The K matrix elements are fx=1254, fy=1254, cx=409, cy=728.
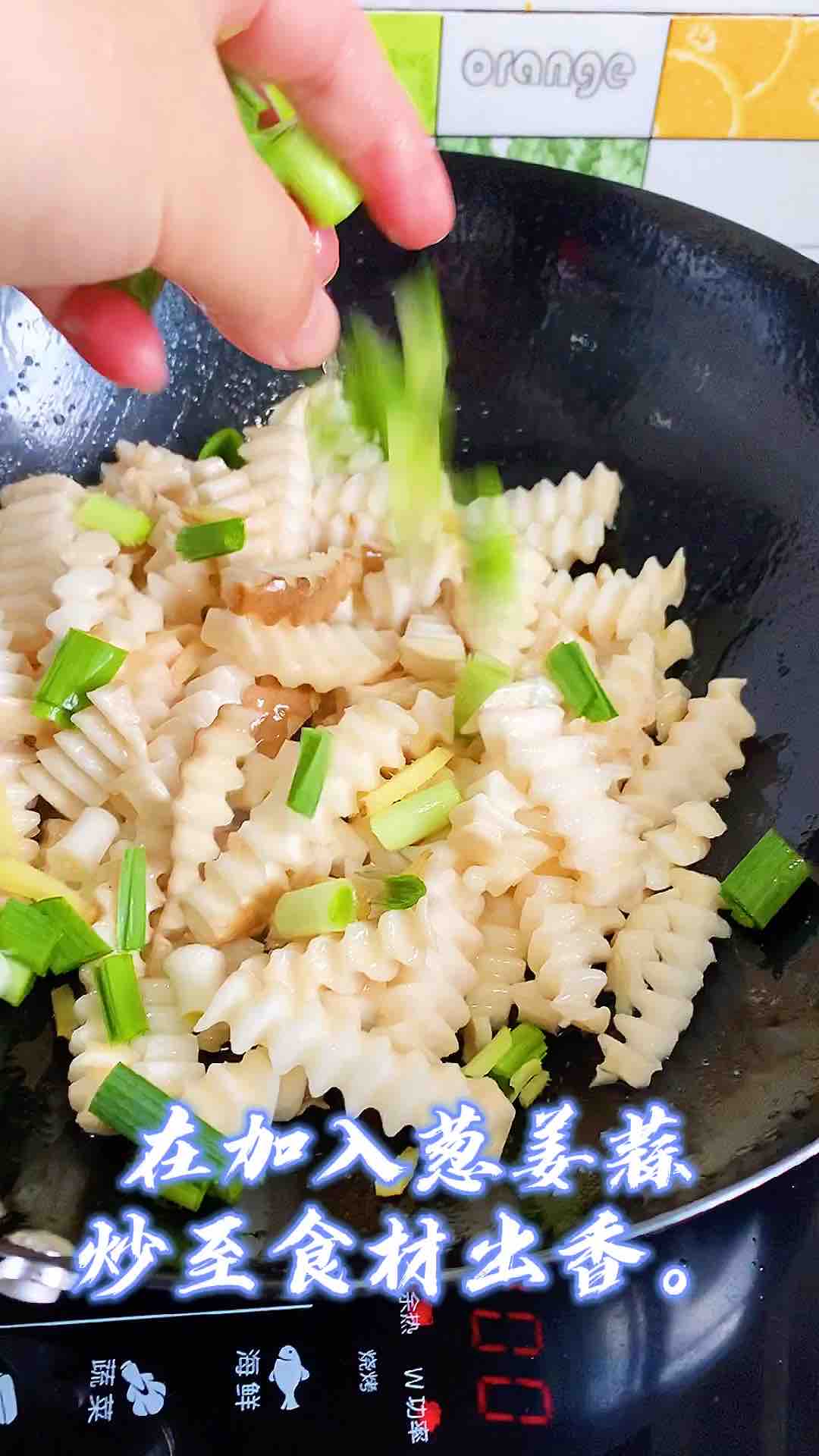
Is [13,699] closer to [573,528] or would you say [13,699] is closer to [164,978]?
[164,978]

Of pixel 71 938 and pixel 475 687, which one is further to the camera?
pixel 475 687

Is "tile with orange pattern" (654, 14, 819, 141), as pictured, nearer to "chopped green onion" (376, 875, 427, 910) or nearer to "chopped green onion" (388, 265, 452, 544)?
"chopped green onion" (388, 265, 452, 544)

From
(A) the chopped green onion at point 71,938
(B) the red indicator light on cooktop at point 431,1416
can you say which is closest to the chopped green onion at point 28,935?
(A) the chopped green onion at point 71,938

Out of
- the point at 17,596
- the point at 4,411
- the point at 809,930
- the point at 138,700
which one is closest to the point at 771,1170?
the point at 809,930

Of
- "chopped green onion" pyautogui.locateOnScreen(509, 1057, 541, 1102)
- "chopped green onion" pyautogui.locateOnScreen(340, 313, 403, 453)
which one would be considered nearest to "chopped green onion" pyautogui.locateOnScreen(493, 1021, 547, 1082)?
"chopped green onion" pyautogui.locateOnScreen(509, 1057, 541, 1102)

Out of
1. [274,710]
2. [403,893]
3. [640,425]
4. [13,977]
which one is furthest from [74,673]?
[640,425]

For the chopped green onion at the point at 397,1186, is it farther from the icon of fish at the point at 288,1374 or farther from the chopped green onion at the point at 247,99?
the chopped green onion at the point at 247,99

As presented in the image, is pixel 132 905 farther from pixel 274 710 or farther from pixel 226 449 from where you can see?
pixel 226 449
